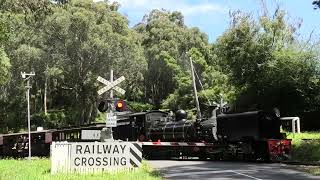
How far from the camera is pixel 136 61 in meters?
60.1

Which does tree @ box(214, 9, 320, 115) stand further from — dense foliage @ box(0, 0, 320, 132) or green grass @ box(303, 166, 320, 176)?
green grass @ box(303, 166, 320, 176)

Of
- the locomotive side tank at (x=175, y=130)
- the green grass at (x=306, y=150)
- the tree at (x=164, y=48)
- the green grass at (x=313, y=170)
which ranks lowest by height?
the green grass at (x=313, y=170)

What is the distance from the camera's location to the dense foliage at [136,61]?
125 feet

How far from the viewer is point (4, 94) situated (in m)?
59.5

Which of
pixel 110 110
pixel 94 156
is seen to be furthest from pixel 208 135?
pixel 94 156

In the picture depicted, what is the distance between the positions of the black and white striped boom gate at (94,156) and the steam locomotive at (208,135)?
693 cm

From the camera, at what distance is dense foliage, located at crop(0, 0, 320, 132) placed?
125 feet

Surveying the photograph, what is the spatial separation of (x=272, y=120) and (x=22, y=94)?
38513 millimetres

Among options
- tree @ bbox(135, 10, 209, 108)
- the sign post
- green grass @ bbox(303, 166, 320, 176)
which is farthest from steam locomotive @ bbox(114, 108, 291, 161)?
tree @ bbox(135, 10, 209, 108)

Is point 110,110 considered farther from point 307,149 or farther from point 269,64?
point 269,64

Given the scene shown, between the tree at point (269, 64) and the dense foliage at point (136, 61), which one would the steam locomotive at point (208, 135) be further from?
the dense foliage at point (136, 61)

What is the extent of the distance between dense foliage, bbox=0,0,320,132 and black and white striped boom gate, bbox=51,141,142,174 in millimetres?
5433

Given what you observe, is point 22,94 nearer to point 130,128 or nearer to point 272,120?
point 130,128

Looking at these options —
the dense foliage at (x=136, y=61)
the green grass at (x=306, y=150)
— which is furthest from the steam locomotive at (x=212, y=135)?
the dense foliage at (x=136, y=61)
